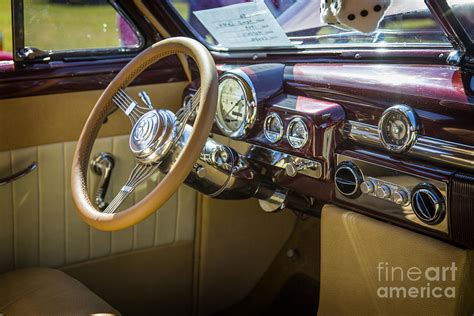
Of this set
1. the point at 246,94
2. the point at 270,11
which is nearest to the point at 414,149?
the point at 246,94

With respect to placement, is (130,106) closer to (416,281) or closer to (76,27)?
(76,27)

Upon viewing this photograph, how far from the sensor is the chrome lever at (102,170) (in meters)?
2.55

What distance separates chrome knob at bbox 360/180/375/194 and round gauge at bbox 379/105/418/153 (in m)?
0.11

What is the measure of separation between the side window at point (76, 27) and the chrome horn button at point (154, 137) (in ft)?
2.28

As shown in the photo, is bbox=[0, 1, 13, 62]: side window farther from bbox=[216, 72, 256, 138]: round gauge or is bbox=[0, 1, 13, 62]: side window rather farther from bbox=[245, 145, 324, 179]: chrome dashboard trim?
bbox=[245, 145, 324, 179]: chrome dashboard trim

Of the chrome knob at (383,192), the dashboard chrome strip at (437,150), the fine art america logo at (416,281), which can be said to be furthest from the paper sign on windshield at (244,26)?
the fine art america logo at (416,281)

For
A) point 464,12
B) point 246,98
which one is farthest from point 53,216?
point 464,12

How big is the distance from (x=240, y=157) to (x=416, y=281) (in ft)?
2.14

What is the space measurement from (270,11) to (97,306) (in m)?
1.10

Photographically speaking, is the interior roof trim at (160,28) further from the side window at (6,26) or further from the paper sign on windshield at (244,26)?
the side window at (6,26)

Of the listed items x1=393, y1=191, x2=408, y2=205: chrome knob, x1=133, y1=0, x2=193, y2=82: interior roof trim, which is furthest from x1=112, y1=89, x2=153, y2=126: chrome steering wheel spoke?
x1=393, y1=191, x2=408, y2=205: chrome knob

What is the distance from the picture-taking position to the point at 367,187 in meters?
1.88

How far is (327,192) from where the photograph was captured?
206cm

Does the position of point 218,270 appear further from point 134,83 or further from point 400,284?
point 400,284
